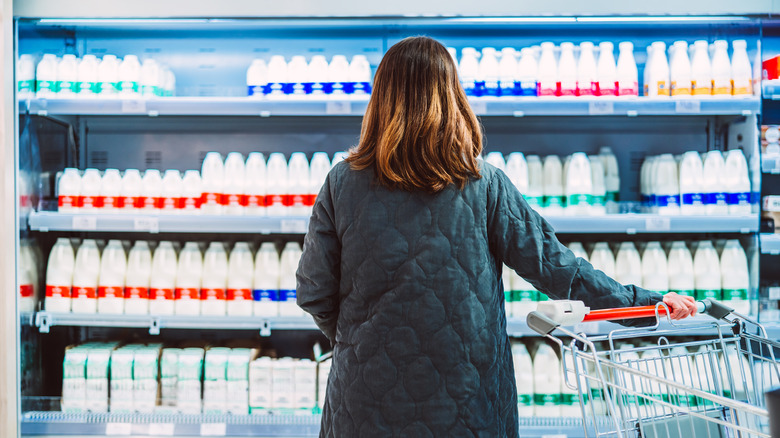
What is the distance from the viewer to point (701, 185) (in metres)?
2.46

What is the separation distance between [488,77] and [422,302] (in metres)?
1.42

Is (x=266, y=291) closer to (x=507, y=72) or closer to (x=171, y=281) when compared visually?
(x=171, y=281)

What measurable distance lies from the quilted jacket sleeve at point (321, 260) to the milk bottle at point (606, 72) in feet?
4.90

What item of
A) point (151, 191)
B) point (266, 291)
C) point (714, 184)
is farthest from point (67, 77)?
point (714, 184)

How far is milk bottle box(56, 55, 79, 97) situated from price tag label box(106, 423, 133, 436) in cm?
134

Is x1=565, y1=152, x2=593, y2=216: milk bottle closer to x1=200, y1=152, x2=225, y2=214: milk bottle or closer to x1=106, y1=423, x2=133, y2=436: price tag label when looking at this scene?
x1=200, y1=152, x2=225, y2=214: milk bottle

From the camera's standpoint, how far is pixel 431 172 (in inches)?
48.3

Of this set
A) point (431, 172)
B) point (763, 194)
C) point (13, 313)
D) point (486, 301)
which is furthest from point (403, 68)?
point (763, 194)

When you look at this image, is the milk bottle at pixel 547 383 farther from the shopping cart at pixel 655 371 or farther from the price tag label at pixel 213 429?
the price tag label at pixel 213 429

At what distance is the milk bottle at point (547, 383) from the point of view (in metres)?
2.42

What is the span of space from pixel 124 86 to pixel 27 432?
1416mm

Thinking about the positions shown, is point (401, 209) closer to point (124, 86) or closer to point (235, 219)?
point (235, 219)

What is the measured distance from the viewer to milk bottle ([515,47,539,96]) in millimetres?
2402

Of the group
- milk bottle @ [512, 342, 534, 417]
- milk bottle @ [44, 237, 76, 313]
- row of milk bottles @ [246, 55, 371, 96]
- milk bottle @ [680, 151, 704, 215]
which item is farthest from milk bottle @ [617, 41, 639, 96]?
milk bottle @ [44, 237, 76, 313]
